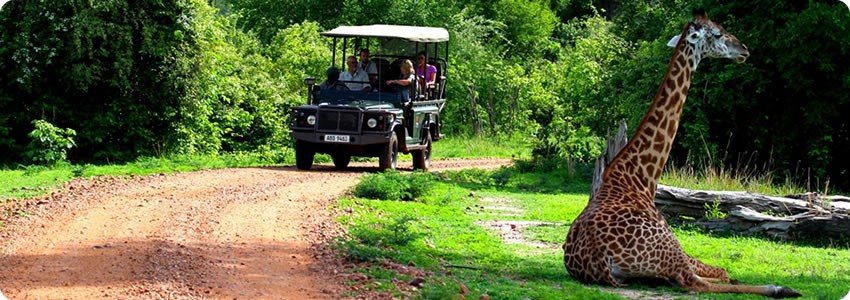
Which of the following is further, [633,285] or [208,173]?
[208,173]

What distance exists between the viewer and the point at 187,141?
24141 mm

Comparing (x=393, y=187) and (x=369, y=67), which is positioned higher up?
(x=369, y=67)

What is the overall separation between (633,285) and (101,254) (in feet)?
15.5

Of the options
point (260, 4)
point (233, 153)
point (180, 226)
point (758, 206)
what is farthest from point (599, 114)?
point (260, 4)

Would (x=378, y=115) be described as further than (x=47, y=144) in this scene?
No

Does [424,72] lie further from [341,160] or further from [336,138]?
[336,138]

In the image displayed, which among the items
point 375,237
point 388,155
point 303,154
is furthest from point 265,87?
point 375,237

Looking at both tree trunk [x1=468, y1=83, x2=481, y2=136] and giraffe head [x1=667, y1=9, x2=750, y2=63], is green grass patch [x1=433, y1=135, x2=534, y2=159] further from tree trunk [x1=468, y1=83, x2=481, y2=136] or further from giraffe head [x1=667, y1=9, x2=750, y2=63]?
giraffe head [x1=667, y1=9, x2=750, y2=63]

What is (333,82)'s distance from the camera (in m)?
21.6

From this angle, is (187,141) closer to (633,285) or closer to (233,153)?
(233,153)

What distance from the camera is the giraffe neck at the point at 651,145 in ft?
34.5

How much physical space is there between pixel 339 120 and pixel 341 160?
1.39 metres

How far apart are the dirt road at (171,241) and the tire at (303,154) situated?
3.26 m

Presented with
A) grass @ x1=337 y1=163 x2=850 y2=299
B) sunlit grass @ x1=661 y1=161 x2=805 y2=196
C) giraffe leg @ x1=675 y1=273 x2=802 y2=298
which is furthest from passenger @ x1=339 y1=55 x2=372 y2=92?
giraffe leg @ x1=675 y1=273 x2=802 y2=298
